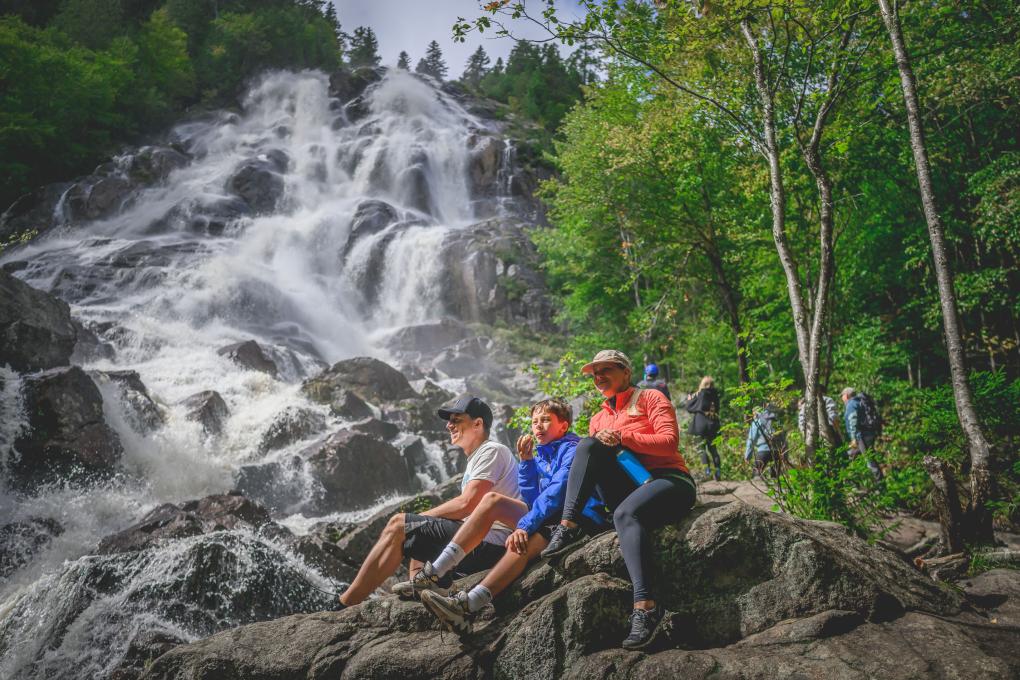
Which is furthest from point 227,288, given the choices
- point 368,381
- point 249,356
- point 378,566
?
point 378,566

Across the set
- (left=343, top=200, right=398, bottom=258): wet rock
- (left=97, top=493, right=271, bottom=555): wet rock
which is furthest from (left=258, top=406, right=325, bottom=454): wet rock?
(left=343, top=200, right=398, bottom=258): wet rock

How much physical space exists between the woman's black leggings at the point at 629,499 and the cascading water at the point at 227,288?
5.56m

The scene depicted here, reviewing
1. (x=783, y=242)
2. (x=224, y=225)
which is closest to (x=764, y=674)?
(x=783, y=242)

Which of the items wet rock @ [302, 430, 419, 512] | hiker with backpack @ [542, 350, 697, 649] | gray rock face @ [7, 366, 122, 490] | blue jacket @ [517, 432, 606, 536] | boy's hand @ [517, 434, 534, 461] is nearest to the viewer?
hiker with backpack @ [542, 350, 697, 649]

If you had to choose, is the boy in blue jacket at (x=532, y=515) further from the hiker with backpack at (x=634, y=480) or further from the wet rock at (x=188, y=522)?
the wet rock at (x=188, y=522)

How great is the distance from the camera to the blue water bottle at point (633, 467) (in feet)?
11.6

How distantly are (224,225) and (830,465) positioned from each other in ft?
102

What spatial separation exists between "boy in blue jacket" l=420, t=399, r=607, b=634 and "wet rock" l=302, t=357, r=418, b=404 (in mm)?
13260

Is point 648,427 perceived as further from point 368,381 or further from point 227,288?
point 227,288

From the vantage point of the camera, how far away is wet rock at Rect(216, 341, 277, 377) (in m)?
17.7

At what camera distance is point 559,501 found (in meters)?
3.66

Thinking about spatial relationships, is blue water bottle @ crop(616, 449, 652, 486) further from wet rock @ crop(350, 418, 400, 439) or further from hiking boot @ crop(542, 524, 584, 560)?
wet rock @ crop(350, 418, 400, 439)

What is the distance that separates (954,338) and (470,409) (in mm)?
4927

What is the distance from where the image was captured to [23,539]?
8.76 metres
